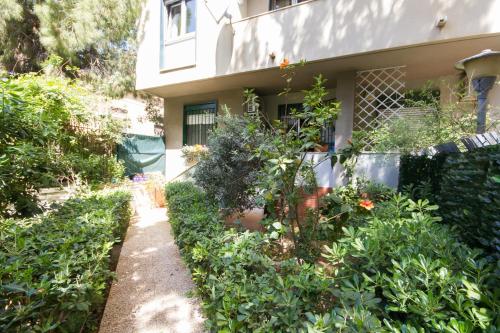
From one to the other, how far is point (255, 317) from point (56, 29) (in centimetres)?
1179

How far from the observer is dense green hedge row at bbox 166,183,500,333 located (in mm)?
1118

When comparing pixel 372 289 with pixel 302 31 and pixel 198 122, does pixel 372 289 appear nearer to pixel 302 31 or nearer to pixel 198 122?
pixel 302 31

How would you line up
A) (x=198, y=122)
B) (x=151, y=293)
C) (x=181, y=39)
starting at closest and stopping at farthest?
(x=151, y=293) < (x=181, y=39) < (x=198, y=122)

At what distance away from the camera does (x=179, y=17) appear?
807cm

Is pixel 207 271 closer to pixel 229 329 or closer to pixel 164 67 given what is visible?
pixel 229 329

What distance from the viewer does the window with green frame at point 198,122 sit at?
29.0ft

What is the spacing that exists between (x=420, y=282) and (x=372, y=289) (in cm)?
25

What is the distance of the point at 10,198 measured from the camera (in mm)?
2635

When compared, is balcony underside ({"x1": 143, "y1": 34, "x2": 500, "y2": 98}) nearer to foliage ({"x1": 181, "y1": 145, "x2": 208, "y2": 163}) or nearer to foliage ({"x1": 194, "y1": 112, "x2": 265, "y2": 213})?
foliage ({"x1": 181, "y1": 145, "x2": 208, "y2": 163})

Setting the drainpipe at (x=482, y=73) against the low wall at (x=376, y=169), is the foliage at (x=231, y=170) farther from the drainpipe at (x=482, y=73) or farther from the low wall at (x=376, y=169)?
the drainpipe at (x=482, y=73)

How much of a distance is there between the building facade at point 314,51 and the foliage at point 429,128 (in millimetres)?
572

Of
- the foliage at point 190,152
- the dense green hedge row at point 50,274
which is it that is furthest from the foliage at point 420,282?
the foliage at point 190,152

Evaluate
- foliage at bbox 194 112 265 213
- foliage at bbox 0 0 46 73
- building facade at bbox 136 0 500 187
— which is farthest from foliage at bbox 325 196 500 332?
foliage at bbox 0 0 46 73

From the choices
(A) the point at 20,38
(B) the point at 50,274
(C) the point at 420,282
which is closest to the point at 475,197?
(C) the point at 420,282
